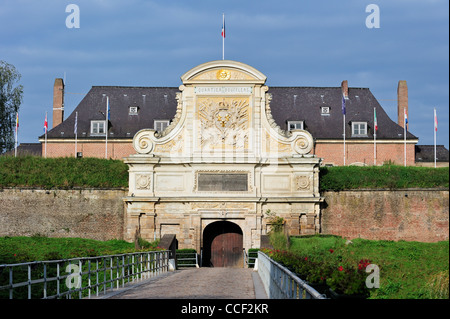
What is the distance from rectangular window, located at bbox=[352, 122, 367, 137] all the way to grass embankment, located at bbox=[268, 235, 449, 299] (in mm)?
12249

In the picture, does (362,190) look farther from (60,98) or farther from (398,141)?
(60,98)

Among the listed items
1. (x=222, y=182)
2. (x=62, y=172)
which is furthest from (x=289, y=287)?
(x=62, y=172)

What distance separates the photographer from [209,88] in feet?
119

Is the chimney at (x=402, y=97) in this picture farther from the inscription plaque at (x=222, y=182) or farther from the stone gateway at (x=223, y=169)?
the inscription plaque at (x=222, y=182)

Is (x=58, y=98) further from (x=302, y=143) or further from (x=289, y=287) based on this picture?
(x=289, y=287)

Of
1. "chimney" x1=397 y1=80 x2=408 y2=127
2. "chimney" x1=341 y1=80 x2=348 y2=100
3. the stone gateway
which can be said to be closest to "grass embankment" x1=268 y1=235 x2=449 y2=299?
the stone gateway

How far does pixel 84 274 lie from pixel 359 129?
32572 millimetres

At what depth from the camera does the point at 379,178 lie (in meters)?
38.1

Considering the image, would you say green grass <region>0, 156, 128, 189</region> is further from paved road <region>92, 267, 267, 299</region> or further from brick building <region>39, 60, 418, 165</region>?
paved road <region>92, 267, 267, 299</region>

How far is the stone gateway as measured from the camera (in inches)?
1416

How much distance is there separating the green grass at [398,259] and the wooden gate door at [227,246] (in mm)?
3857

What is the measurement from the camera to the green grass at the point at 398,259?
20.6 metres

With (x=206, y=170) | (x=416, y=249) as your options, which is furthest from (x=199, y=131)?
(x=416, y=249)

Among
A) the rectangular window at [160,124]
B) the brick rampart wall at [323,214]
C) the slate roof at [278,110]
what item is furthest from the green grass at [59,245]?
the rectangular window at [160,124]
